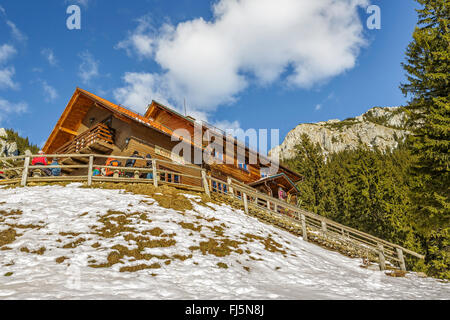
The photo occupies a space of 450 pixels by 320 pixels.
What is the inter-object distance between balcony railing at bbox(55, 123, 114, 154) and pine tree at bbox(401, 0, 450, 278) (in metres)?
18.6

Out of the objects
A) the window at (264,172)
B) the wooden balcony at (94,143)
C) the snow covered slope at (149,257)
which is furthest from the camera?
the window at (264,172)

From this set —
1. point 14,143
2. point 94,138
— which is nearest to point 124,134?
point 94,138

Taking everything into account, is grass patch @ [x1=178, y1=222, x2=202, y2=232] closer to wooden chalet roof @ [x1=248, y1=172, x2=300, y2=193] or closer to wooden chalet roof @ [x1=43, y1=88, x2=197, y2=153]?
wooden chalet roof @ [x1=43, y1=88, x2=197, y2=153]

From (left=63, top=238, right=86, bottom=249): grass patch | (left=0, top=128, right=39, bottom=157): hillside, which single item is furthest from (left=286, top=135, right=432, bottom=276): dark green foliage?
(left=0, top=128, right=39, bottom=157): hillside

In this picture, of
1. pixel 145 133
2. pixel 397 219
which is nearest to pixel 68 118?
pixel 145 133

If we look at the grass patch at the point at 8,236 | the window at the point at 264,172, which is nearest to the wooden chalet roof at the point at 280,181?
the window at the point at 264,172

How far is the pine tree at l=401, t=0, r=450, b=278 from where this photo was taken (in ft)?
42.3

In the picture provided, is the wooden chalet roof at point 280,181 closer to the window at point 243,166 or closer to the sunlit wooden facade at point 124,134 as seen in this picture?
the sunlit wooden facade at point 124,134

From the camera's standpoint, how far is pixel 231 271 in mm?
7770

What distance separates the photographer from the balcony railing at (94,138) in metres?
21.5

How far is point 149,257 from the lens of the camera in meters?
7.86

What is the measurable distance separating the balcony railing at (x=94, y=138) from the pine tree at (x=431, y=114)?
61.0 feet

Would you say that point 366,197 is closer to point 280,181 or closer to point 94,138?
point 280,181
